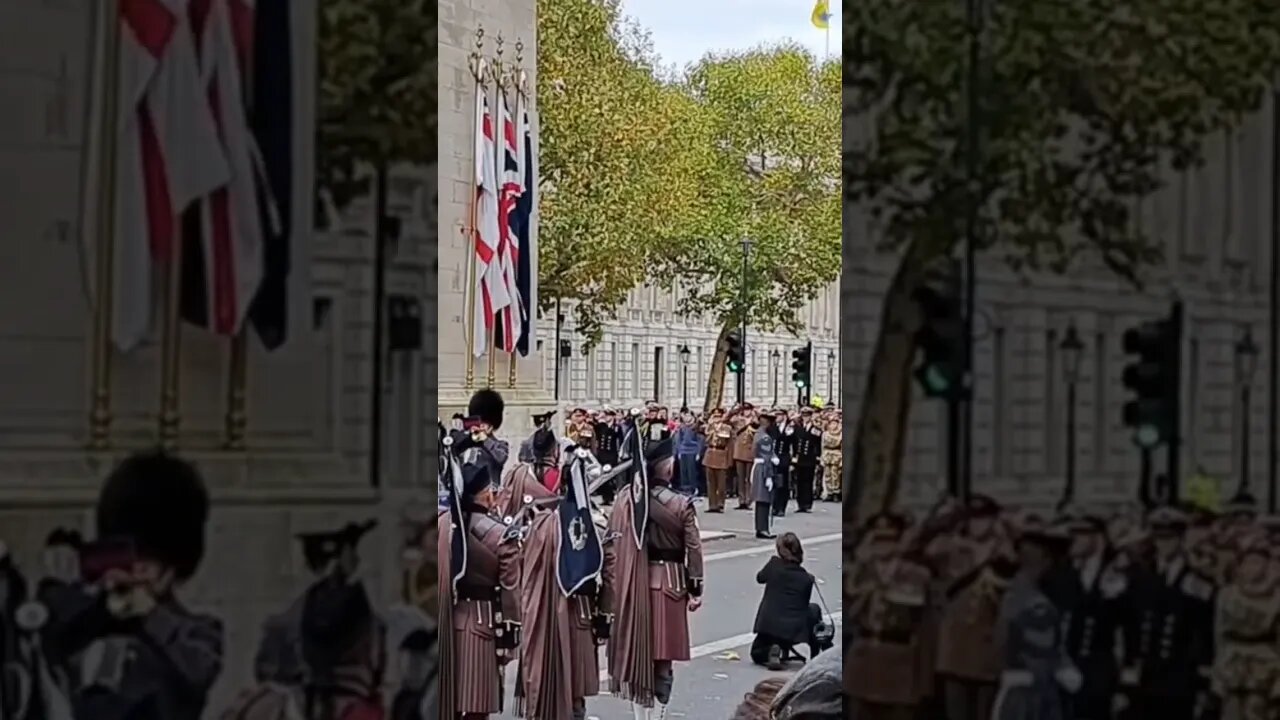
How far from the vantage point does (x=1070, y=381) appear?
263 cm

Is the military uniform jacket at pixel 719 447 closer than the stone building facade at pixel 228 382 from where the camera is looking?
No

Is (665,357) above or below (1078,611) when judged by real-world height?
above

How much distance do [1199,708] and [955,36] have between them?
1248 millimetres

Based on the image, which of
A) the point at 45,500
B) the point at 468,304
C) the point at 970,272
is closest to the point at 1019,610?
the point at 970,272

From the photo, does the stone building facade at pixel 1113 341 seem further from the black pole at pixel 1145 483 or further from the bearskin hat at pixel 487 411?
the bearskin hat at pixel 487 411

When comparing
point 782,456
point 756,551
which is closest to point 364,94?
point 756,551

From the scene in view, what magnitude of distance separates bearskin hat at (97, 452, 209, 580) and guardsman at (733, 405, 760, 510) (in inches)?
752

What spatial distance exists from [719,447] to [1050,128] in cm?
2004

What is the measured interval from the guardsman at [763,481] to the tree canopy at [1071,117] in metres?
15.9

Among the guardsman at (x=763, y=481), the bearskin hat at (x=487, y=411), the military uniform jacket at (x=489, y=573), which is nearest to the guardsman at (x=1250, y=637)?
the military uniform jacket at (x=489, y=573)

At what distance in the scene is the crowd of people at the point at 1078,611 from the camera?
2.61 metres

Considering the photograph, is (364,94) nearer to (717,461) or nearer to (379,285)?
(379,285)

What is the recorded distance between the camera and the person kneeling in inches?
400

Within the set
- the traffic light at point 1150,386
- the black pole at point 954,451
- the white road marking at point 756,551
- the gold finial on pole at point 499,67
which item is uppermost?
the gold finial on pole at point 499,67
